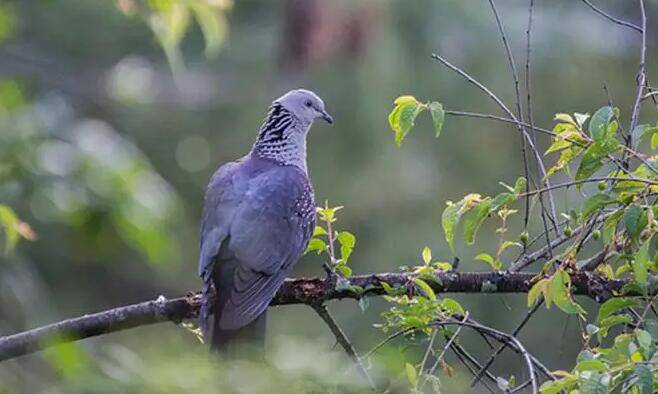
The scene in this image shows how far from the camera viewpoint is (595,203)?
2781mm

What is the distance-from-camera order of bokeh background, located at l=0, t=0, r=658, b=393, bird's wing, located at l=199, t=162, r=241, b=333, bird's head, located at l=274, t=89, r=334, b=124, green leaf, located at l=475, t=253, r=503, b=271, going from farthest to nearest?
bokeh background, located at l=0, t=0, r=658, b=393 → bird's head, located at l=274, t=89, r=334, b=124 → bird's wing, located at l=199, t=162, r=241, b=333 → green leaf, located at l=475, t=253, r=503, b=271

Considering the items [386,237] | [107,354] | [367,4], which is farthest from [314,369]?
[386,237]

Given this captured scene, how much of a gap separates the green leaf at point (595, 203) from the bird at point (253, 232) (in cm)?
116

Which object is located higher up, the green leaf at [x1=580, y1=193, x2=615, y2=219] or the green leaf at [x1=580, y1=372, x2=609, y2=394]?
the green leaf at [x1=580, y1=193, x2=615, y2=219]

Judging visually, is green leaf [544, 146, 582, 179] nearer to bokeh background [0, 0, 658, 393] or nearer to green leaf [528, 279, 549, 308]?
green leaf [528, 279, 549, 308]

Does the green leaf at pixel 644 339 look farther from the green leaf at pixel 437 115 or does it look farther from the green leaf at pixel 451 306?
the green leaf at pixel 437 115

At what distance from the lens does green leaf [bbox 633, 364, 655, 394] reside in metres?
2.30

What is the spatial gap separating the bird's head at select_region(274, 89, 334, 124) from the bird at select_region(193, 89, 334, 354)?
A: 140 millimetres

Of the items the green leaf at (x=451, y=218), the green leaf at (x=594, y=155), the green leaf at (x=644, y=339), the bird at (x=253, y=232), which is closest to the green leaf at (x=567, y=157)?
the green leaf at (x=594, y=155)

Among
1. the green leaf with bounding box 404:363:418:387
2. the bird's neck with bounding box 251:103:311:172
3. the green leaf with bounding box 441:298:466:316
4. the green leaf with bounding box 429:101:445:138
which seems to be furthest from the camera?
the bird's neck with bounding box 251:103:311:172

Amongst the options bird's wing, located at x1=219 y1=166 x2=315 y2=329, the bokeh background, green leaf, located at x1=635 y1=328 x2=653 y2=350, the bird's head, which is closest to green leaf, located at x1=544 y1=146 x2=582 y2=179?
green leaf, located at x1=635 y1=328 x2=653 y2=350

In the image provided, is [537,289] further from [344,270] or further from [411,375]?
[344,270]

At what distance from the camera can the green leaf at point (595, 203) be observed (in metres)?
2.78

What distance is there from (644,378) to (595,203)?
0.55 m
